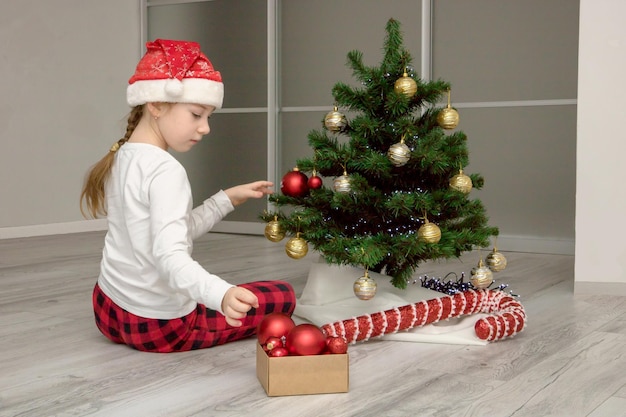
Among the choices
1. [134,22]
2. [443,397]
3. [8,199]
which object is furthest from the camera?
[134,22]

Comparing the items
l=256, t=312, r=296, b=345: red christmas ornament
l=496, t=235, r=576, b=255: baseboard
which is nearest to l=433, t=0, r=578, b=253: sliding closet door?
l=496, t=235, r=576, b=255: baseboard

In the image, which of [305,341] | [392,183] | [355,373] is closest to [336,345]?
[305,341]

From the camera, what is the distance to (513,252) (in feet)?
12.5

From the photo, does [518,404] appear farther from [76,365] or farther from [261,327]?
[76,365]

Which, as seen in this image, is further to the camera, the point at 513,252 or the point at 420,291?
the point at 513,252

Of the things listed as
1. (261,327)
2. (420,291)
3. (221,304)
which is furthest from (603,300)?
(221,304)

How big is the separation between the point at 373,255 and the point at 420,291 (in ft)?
1.27

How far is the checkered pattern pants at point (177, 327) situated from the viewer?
1787 mm

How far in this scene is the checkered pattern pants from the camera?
179 centimetres

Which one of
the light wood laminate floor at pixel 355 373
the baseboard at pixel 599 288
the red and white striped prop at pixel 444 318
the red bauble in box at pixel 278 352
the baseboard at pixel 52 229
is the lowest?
the baseboard at pixel 52 229

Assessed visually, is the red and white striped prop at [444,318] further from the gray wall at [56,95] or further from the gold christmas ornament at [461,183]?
the gray wall at [56,95]

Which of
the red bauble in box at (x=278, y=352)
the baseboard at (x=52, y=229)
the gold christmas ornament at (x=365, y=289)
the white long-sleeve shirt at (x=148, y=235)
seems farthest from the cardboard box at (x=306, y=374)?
the baseboard at (x=52, y=229)

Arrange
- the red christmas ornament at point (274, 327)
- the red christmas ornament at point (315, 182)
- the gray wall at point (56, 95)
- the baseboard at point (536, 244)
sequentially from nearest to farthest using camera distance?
the red christmas ornament at point (274, 327) < the red christmas ornament at point (315, 182) < the baseboard at point (536, 244) < the gray wall at point (56, 95)

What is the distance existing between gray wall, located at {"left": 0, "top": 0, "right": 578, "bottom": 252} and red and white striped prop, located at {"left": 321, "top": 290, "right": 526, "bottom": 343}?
1790mm
